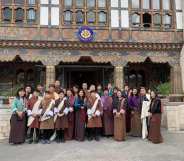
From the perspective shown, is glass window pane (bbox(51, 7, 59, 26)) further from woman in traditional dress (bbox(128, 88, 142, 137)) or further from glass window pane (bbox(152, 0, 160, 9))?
woman in traditional dress (bbox(128, 88, 142, 137))

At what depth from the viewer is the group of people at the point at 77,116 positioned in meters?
10.2

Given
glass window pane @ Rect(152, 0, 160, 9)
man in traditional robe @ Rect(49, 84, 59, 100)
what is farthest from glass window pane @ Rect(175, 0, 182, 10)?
man in traditional robe @ Rect(49, 84, 59, 100)

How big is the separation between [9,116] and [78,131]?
2.59 m

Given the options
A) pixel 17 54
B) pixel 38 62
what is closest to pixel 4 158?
pixel 17 54

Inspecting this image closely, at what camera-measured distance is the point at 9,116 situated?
11305mm

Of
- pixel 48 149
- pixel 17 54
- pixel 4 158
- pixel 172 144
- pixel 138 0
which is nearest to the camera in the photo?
pixel 4 158

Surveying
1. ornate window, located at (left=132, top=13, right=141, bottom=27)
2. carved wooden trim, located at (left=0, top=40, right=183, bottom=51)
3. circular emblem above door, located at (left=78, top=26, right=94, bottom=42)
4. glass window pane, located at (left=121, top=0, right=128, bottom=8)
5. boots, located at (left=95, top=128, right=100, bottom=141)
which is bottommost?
boots, located at (left=95, top=128, right=100, bottom=141)

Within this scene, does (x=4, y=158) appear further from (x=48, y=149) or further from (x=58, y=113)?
(x=58, y=113)

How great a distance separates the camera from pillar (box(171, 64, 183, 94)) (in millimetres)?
17750

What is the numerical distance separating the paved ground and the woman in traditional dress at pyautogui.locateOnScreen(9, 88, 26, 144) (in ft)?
0.93

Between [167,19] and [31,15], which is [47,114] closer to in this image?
[31,15]

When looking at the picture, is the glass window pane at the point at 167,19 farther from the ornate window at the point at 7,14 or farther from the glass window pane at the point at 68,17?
the ornate window at the point at 7,14

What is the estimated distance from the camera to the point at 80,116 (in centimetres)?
1053

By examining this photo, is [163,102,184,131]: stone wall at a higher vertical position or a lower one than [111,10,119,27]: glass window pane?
lower
